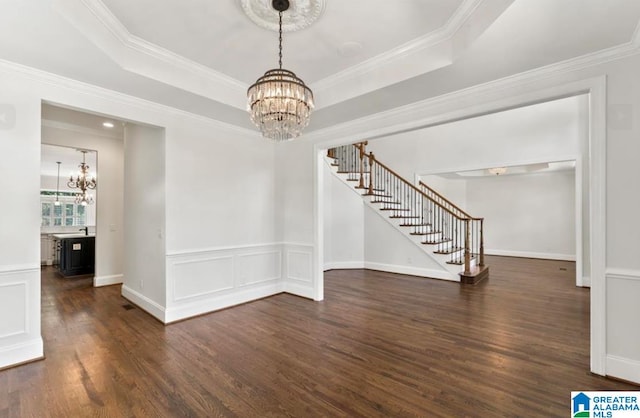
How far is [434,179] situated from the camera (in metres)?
9.56

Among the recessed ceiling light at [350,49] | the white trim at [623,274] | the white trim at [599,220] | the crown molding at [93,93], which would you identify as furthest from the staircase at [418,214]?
the recessed ceiling light at [350,49]

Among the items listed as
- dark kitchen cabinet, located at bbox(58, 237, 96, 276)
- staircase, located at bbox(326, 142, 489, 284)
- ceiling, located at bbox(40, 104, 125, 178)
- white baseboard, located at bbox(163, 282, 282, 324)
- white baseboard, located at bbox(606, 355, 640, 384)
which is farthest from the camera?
dark kitchen cabinet, located at bbox(58, 237, 96, 276)

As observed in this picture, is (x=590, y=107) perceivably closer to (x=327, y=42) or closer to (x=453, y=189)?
(x=327, y=42)

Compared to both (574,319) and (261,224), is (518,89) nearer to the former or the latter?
(574,319)

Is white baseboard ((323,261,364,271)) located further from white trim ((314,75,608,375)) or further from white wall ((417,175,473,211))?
white trim ((314,75,608,375))

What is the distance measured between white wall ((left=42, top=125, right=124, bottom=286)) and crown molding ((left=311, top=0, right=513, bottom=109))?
190 inches

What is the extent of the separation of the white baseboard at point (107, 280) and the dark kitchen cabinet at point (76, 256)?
1.32m

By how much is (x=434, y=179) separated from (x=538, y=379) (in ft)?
25.6

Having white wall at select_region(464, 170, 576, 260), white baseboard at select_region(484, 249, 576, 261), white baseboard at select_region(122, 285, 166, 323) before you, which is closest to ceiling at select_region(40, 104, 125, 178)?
white baseboard at select_region(122, 285, 166, 323)

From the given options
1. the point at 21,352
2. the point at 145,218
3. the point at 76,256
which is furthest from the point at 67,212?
the point at 21,352

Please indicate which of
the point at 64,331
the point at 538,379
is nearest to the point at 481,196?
the point at 538,379

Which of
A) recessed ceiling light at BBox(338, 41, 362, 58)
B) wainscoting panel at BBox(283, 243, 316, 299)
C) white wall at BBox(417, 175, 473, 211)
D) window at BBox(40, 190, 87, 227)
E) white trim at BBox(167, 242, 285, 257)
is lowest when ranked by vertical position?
wainscoting panel at BBox(283, 243, 316, 299)

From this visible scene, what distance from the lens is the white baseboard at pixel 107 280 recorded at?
563 centimetres

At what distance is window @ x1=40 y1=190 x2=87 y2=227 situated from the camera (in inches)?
380
